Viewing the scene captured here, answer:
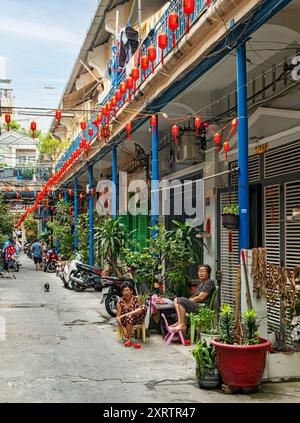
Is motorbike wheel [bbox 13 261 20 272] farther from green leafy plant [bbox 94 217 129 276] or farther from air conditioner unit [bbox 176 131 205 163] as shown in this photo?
air conditioner unit [bbox 176 131 205 163]

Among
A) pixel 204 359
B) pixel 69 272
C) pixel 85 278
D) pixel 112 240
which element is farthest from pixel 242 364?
pixel 69 272

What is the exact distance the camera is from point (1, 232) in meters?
24.4

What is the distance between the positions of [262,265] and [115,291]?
6.13 meters

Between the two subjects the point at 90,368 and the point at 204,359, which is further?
the point at 90,368

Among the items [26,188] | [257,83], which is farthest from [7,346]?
[26,188]

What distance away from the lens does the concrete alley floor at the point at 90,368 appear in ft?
20.8

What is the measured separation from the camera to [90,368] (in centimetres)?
764

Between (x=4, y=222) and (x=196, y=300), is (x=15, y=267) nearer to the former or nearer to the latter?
(x=4, y=222)

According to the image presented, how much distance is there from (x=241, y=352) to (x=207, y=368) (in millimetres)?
543

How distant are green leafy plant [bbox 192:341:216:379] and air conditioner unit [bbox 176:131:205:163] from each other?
705 centimetres

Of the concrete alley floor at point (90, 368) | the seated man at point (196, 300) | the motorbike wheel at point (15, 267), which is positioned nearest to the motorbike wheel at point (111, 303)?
the concrete alley floor at point (90, 368)

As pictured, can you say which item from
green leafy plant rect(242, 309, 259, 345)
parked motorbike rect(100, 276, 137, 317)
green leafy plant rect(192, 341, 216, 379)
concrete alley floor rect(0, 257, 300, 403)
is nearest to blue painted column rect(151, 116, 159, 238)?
parked motorbike rect(100, 276, 137, 317)

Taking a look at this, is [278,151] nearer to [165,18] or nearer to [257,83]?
[257,83]

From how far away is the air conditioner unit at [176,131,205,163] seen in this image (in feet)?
43.8
